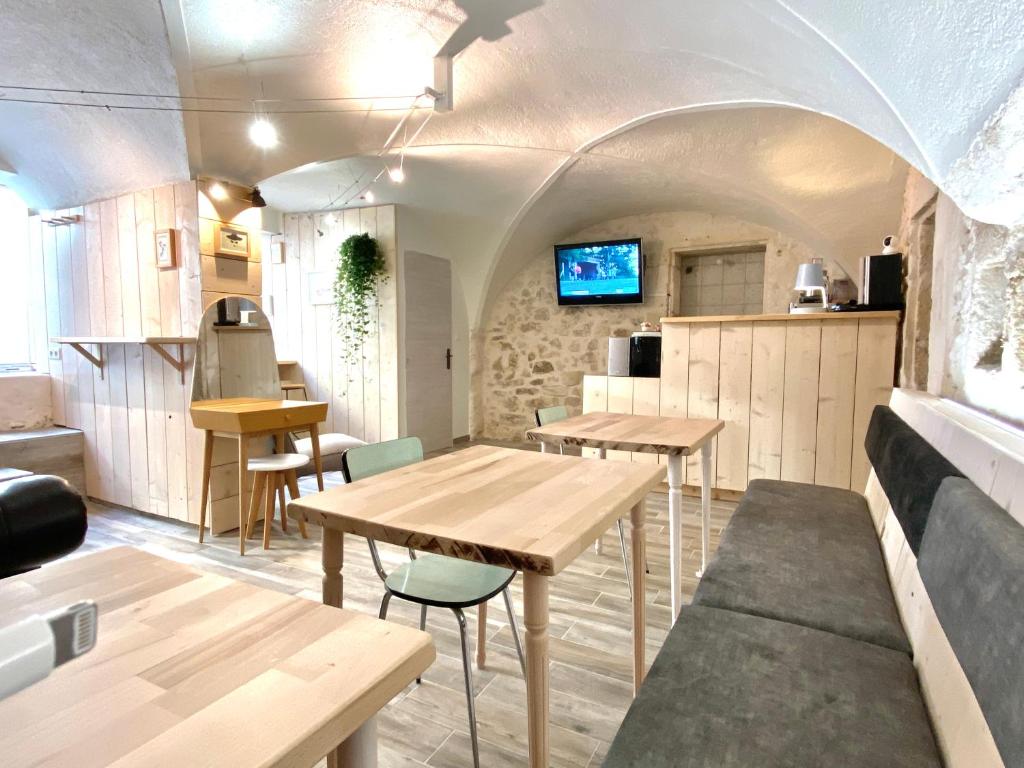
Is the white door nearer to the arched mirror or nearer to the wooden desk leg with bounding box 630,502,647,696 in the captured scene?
the arched mirror

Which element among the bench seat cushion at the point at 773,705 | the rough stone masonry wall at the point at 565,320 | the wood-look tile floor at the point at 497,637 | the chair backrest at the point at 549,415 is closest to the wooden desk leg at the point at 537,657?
the bench seat cushion at the point at 773,705

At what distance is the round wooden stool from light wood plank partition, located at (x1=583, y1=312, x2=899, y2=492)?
7.98 ft

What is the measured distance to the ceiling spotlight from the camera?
3.15m

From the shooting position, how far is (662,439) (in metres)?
2.19

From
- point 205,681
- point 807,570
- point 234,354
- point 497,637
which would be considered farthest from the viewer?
point 234,354

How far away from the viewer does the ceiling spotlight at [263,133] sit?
3.15m

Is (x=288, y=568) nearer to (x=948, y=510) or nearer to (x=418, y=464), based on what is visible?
(x=418, y=464)

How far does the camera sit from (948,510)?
40.0 inches

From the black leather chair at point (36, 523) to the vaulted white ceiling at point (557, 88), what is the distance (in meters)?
1.94

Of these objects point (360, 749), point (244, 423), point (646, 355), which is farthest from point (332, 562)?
point (646, 355)

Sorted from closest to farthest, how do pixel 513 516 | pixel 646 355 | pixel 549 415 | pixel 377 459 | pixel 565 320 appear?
pixel 513 516 → pixel 377 459 → pixel 549 415 → pixel 646 355 → pixel 565 320

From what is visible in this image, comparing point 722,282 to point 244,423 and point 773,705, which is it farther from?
point 773,705

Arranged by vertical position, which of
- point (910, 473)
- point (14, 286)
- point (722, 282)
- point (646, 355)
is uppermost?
point (722, 282)

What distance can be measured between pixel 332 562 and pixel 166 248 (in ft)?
9.65
